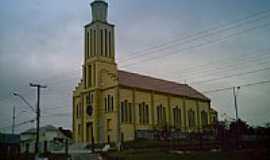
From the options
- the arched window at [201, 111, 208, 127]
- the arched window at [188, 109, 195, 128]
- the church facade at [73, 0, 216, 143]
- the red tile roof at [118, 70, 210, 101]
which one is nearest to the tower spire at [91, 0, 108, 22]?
the church facade at [73, 0, 216, 143]

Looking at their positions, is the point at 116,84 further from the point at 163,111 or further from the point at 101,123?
the point at 163,111

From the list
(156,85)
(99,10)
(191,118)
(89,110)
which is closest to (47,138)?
(89,110)

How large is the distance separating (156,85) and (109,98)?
519 inches

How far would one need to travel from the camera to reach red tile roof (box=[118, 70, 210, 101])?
73.4 meters

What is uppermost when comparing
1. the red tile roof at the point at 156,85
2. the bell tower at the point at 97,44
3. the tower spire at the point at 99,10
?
the tower spire at the point at 99,10

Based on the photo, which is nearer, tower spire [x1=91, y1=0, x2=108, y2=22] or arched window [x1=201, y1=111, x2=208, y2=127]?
tower spire [x1=91, y1=0, x2=108, y2=22]

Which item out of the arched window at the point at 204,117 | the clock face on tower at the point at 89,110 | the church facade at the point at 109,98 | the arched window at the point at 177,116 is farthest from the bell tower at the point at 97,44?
the arched window at the point at 204,117

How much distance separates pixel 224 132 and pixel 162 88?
35.3 metres

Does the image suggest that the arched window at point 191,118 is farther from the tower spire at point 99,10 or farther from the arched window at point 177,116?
the tower spire at point 99,10

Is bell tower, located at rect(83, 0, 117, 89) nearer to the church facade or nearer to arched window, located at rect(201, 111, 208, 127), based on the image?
the church facade

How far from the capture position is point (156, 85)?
79.9m

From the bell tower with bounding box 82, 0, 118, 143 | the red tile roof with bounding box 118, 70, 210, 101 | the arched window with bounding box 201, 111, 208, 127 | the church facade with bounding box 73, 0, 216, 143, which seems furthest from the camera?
the arched window with bounding box 201, 111, 208, 127

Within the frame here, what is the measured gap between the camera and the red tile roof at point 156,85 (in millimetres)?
73425

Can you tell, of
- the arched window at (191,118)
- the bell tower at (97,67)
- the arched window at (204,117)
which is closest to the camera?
the bell tower at (97,67)
